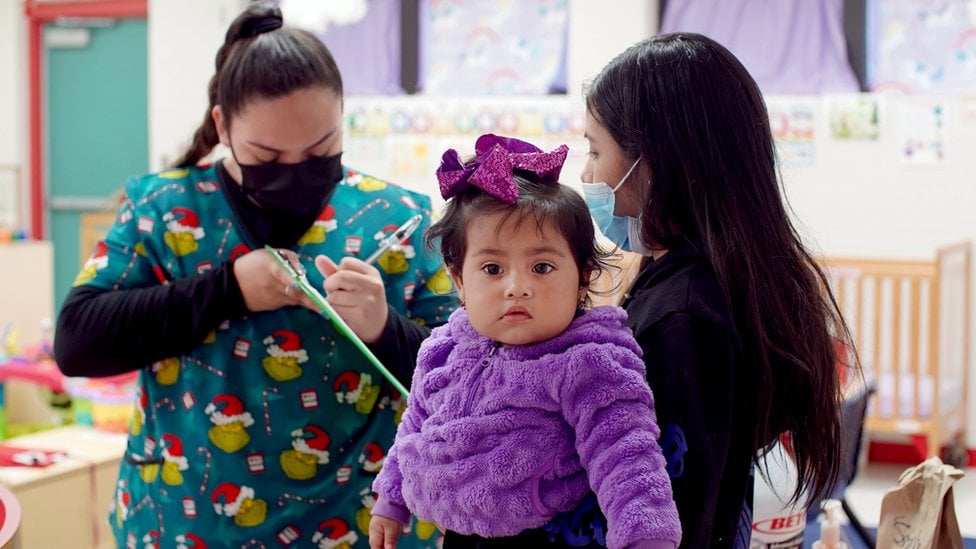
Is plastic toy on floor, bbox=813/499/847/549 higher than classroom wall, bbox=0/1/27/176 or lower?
lower

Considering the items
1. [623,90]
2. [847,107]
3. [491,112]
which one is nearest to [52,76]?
[491,112]

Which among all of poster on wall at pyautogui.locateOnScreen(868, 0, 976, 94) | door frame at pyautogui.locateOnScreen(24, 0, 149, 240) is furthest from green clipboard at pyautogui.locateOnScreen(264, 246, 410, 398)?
door frame at pyautogui.locateOnScreen(24, 0, 149, 240)

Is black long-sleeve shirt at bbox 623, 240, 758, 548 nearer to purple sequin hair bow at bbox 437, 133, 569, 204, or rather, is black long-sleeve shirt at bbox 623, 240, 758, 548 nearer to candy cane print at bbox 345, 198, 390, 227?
purple sequin hair bow at bbox 437, 133, 569, 204

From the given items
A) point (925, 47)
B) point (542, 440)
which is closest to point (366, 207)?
point (542, 440)

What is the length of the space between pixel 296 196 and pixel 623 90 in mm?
639

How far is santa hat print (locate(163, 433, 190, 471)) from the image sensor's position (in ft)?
5.75

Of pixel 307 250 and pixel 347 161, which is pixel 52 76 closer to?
pixel 347 161

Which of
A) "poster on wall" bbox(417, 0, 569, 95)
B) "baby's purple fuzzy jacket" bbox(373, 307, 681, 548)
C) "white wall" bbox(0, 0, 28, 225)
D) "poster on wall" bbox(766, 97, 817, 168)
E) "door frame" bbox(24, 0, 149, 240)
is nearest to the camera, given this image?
"baby's purple fuzzy jacket" bbox(373, 307, 681, 548)

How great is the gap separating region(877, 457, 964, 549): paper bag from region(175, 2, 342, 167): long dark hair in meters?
1.11

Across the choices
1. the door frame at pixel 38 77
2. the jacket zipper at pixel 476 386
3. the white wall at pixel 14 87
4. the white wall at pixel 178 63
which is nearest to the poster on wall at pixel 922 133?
the white wall at pixel 178 63

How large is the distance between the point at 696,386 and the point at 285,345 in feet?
2.59

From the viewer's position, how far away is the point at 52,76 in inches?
305

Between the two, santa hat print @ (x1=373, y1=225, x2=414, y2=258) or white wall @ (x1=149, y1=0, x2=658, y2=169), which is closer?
santa hat print @ (x1=373, y1=225, x2=414, y2=258)

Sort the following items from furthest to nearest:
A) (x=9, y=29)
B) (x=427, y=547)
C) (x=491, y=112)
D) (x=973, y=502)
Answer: (x=9, y=29), (x=491, y=112), (x=973, y=502), (x=427, y=547)
